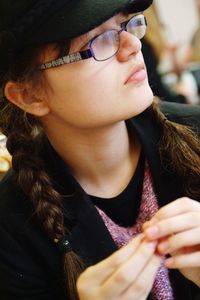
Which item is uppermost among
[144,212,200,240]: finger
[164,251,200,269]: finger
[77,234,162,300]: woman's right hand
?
[144,212,200,240]: finger

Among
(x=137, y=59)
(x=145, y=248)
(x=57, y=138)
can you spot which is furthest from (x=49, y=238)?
(x=137, y=59)

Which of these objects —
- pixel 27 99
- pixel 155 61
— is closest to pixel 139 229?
pixel 27 99

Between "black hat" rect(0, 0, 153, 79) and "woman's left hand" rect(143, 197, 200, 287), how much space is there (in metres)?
0.38

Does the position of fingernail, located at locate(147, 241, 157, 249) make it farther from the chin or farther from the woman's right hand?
the chin

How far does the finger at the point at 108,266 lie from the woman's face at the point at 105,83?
0.96ft

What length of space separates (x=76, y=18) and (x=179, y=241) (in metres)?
0.46

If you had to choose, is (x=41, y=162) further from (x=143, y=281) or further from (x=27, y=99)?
(x=143, y=281)

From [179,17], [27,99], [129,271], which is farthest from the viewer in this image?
[179,17]

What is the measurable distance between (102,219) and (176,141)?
274mm

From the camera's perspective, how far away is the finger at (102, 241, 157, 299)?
0.70 meters

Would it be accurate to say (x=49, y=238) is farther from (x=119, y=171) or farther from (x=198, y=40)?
(x=198, y=40)

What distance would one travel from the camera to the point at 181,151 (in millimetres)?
1054

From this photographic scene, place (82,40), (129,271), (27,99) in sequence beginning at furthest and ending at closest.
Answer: (27,99), (82,40), (129,271)

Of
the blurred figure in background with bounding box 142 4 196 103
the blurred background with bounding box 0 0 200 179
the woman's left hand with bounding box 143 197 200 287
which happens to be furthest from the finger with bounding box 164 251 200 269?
the blurred figure in background with bounding box 142 4 196 103
